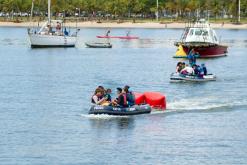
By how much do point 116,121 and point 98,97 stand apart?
6.80ft

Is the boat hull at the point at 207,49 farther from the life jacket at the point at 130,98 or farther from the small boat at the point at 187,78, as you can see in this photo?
the life jacket at the point at 130,98

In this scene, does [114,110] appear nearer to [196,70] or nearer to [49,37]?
[196,70]

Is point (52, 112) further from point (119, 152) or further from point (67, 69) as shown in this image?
point (67, 69)

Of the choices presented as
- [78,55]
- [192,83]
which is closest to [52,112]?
[192,83]

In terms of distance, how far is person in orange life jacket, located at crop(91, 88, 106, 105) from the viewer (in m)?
56.3

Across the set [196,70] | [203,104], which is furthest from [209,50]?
[203,104]

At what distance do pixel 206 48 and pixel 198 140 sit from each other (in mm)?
60269

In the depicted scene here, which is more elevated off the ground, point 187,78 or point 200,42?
point 200,42

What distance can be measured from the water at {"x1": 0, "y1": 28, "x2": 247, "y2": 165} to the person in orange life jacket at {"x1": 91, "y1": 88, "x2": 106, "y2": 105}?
42.9 inches

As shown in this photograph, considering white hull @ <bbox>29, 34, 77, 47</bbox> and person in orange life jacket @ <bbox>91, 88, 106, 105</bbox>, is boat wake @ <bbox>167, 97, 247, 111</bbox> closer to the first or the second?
person in orange life jacket @ <bbox>91, 88, 106, 105</bbox>

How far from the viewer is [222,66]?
4094 inches

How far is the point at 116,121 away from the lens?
55.7 meters

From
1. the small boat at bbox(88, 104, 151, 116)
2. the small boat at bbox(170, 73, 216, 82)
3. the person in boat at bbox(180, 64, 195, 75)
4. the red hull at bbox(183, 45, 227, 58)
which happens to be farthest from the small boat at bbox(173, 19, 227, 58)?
the small boat at bbox(88, 104, 151, 116)

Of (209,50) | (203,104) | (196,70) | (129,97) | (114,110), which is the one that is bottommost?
(203,104)
